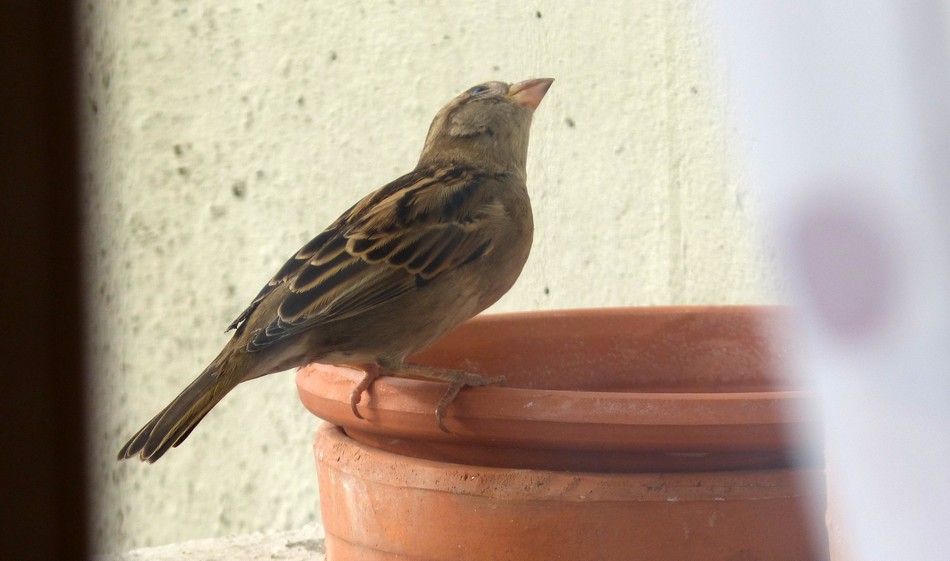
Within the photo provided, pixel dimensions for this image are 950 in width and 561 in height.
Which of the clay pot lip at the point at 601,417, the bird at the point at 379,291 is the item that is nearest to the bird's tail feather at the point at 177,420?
the bird at the point at 379,291

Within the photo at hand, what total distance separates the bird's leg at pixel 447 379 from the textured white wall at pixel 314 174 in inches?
45.2

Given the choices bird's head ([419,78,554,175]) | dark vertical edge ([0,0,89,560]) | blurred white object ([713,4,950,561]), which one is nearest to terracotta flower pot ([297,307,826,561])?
blurred white object ([713,4,950,561])

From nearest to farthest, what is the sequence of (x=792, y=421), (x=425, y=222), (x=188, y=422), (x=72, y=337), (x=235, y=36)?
(x=792, y=421)
(x=72, y=337)
(x=188, y=422)
(x=425, y=222)
(x=235, y=36)

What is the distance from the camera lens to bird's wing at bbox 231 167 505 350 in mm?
1959

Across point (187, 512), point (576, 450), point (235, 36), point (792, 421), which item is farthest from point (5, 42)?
point (187, 512)

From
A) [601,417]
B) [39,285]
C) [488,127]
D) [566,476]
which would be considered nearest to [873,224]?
[601,417]

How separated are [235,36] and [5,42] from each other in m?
1.78

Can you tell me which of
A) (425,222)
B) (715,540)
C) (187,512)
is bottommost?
(187,512)

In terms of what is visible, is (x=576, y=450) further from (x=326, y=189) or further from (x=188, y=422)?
(x=326, y=189)

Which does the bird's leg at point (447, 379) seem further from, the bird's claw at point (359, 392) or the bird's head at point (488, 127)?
the bird's head at point (488, 127)

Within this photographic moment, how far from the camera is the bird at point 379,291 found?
1913 mm

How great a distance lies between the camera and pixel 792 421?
146cm

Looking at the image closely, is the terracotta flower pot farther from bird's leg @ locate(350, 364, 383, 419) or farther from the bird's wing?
the bird's wing

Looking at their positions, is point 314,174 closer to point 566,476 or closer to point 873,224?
point 566,476
